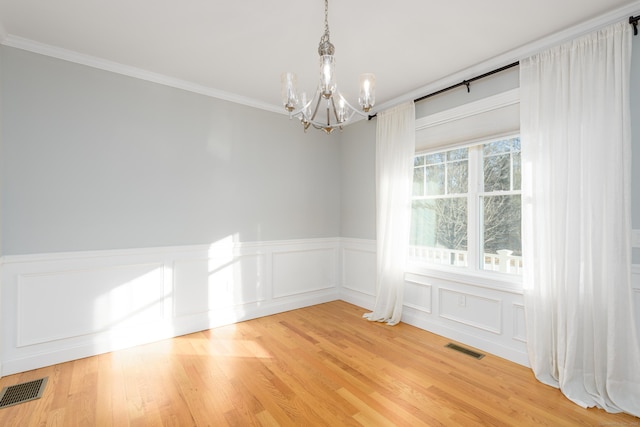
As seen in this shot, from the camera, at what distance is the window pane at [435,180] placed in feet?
11.8

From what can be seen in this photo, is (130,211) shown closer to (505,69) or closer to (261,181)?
(261,181)

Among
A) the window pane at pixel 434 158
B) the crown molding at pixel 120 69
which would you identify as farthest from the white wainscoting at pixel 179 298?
the crown molding at pixel 120 69

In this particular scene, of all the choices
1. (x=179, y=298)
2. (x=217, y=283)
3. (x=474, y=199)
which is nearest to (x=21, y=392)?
(x=179, y=298)

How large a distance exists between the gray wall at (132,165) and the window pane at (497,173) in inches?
91.0

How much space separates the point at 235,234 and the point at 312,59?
216 centimetres

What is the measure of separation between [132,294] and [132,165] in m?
1.30

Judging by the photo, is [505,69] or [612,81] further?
[505,69]

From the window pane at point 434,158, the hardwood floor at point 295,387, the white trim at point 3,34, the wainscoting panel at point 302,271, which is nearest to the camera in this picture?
the hardwood floor at point 295,387

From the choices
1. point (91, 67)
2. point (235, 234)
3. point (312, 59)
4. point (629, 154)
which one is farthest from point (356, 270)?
point (91, 67)

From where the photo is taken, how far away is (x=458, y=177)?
3.44m

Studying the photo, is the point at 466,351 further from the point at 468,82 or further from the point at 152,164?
the point at 152,164

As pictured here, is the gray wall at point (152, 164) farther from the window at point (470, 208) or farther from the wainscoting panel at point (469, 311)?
the wainscoting panel at point (469, 311)

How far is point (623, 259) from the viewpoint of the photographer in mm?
2180

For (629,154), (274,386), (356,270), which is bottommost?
(274,386)
